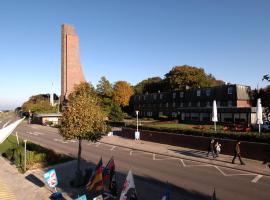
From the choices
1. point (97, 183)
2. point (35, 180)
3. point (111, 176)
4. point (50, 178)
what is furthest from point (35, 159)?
point (111, 176)

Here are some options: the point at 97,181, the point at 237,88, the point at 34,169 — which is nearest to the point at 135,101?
the point at 237,88

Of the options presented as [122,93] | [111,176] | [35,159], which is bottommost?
[35,159]

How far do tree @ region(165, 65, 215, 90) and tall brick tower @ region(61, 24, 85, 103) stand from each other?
26.5 metres

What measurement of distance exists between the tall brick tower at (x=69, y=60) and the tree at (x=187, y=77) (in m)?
26.5

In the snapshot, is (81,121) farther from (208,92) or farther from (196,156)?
(208,92)

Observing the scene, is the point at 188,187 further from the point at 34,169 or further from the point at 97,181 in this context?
the point at 34,169

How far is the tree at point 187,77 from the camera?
79.3 meters

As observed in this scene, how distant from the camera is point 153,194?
45.4ft

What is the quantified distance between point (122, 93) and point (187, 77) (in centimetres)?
1917

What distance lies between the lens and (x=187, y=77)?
260ft

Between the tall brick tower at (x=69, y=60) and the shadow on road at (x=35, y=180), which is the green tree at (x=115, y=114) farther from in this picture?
the tall brick tower at (x=69, y=60)

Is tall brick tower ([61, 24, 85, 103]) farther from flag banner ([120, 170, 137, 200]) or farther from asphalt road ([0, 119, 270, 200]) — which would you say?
flag banner ([120, 170, 137, 200])

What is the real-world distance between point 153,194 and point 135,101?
7166cm

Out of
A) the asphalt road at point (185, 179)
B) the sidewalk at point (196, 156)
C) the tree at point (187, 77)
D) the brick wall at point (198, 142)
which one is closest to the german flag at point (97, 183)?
the asphalt road at point (185, 179)
